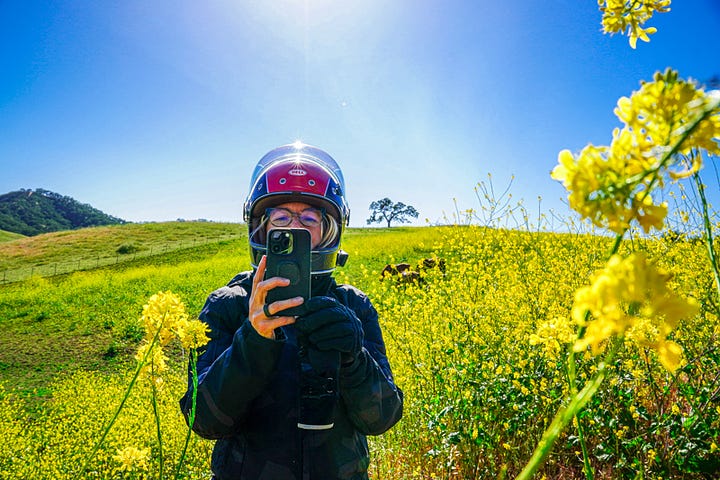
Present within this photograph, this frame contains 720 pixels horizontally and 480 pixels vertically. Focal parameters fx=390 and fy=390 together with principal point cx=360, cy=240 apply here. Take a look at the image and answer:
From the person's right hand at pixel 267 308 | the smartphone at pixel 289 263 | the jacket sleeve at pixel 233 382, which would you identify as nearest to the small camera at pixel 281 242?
the smartphone at pixel 289 263

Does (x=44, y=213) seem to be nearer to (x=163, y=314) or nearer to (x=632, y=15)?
(x=163, y=314)

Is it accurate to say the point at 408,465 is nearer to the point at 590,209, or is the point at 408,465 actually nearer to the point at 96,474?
the point at 590,209

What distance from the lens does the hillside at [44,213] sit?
119m

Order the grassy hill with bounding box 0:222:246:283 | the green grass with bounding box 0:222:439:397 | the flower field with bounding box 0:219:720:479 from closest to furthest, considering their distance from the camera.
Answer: the flower field with bounding box 0:219:720:479, the green grass with bounding box 0:222:439:397, the grassy hill with bounding box 0:222:246:283

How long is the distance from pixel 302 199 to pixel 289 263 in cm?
79

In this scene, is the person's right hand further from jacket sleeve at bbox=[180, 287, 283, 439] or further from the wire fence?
the wire fence

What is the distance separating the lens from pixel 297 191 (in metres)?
2.05

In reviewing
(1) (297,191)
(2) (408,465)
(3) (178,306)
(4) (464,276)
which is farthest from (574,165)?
(4) (464,276)

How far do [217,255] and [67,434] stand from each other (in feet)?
72.5

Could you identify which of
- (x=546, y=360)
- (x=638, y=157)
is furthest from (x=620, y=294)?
(x=546, y=360)

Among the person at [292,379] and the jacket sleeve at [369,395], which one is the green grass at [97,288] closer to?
the person at [292,379]

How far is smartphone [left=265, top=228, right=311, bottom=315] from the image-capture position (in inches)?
52.7

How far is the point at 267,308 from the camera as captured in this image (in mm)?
1312

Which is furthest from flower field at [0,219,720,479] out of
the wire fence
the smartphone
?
the wire fence
